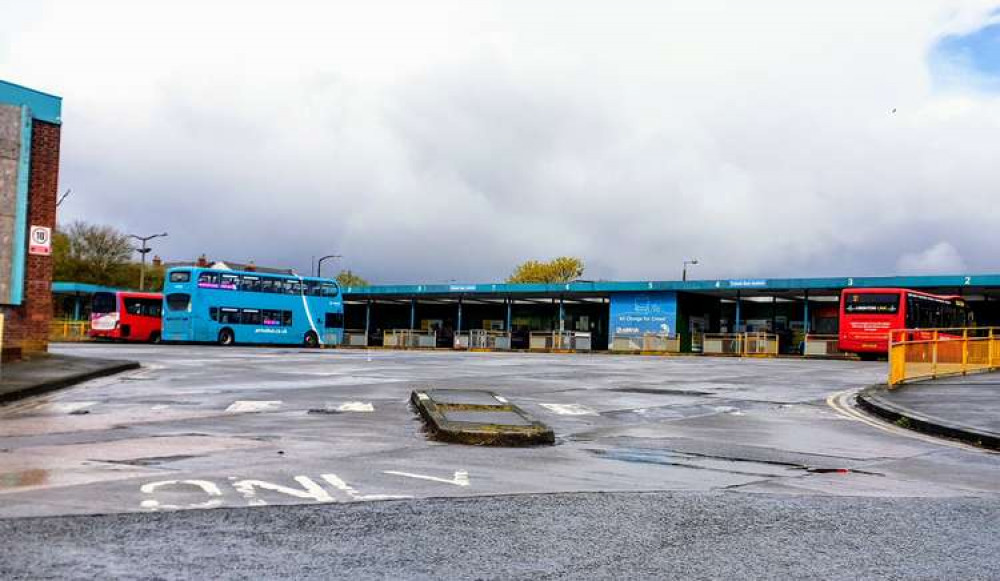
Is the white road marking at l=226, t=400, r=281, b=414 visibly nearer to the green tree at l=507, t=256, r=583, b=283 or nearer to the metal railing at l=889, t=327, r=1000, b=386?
the metal railing at l=889, t=327, r=1000, b=386

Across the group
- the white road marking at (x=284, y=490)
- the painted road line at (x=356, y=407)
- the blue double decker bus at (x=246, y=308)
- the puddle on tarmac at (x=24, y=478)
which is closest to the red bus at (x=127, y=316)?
the blue double decker bus at (x=246, y=308)

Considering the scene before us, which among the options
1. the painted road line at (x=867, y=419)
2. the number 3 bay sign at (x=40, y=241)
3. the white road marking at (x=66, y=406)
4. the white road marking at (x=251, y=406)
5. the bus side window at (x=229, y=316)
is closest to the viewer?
the painted road line at (x=867, y=419)

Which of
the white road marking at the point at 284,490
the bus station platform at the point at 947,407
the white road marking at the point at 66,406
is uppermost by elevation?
the bus station platform at the point at 947,407

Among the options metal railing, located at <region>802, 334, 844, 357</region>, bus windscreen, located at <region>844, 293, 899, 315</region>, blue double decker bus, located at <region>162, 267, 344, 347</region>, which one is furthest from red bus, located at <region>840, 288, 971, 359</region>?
blue double decker bus, located at <region>162, 267, 344, 347</region>

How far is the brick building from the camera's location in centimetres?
1939

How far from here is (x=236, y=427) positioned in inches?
389

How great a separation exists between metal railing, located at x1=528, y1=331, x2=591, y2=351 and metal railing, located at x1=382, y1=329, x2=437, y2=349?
290 inches

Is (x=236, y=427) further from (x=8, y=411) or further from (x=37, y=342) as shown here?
(x=37, y=342)

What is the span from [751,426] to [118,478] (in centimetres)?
793

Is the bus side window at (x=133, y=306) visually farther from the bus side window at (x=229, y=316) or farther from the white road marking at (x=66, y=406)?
the white road marking at (x=66, y=406)

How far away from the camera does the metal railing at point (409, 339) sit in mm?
62312

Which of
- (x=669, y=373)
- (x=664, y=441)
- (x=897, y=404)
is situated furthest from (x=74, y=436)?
(x=669, y=373)

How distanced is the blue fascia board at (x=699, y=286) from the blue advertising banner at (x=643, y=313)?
25.0 inches

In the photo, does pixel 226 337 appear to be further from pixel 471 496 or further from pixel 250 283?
pixel 471 496
